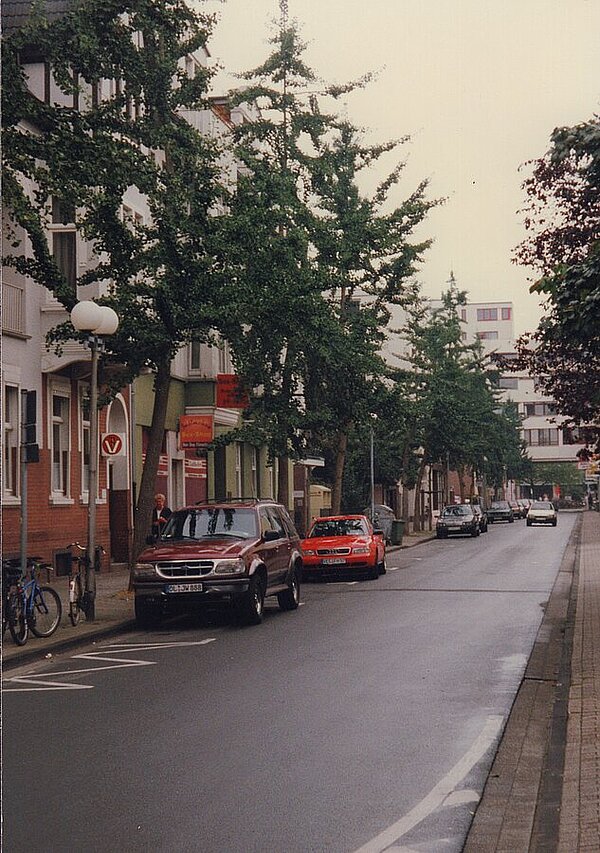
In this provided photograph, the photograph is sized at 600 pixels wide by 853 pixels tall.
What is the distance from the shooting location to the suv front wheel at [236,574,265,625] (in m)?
17.1

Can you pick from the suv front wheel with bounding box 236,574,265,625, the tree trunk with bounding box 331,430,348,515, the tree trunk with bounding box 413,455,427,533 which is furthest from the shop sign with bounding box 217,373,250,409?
the tree trunk with bounding box 413,455,427,533

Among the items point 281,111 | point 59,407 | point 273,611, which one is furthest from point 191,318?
point 281,111

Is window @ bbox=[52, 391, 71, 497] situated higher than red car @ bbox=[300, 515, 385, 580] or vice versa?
window @ bbox=[52, 391, 71, 497]

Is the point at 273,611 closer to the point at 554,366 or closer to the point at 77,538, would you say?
the point at 554,366

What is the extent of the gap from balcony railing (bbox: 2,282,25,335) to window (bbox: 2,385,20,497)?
4.08 ft

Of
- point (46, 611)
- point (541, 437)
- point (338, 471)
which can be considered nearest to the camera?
point (46, 611)

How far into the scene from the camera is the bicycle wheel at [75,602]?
16906 millimetres

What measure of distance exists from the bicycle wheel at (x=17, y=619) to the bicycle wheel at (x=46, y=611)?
1.64 feet

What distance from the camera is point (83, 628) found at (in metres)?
16.7

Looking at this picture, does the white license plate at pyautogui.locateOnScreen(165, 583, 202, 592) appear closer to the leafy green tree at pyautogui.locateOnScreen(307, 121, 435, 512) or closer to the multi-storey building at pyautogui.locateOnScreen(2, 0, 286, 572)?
the multi-storey building at pyautogui.locateOnScreen(2, 0, 286, 572)

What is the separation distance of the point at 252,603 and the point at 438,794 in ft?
33.2

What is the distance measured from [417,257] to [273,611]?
62.0 ft

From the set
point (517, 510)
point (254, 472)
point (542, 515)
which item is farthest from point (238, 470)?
point (517, 510)

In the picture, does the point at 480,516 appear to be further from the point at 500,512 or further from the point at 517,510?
the point at 517,510
